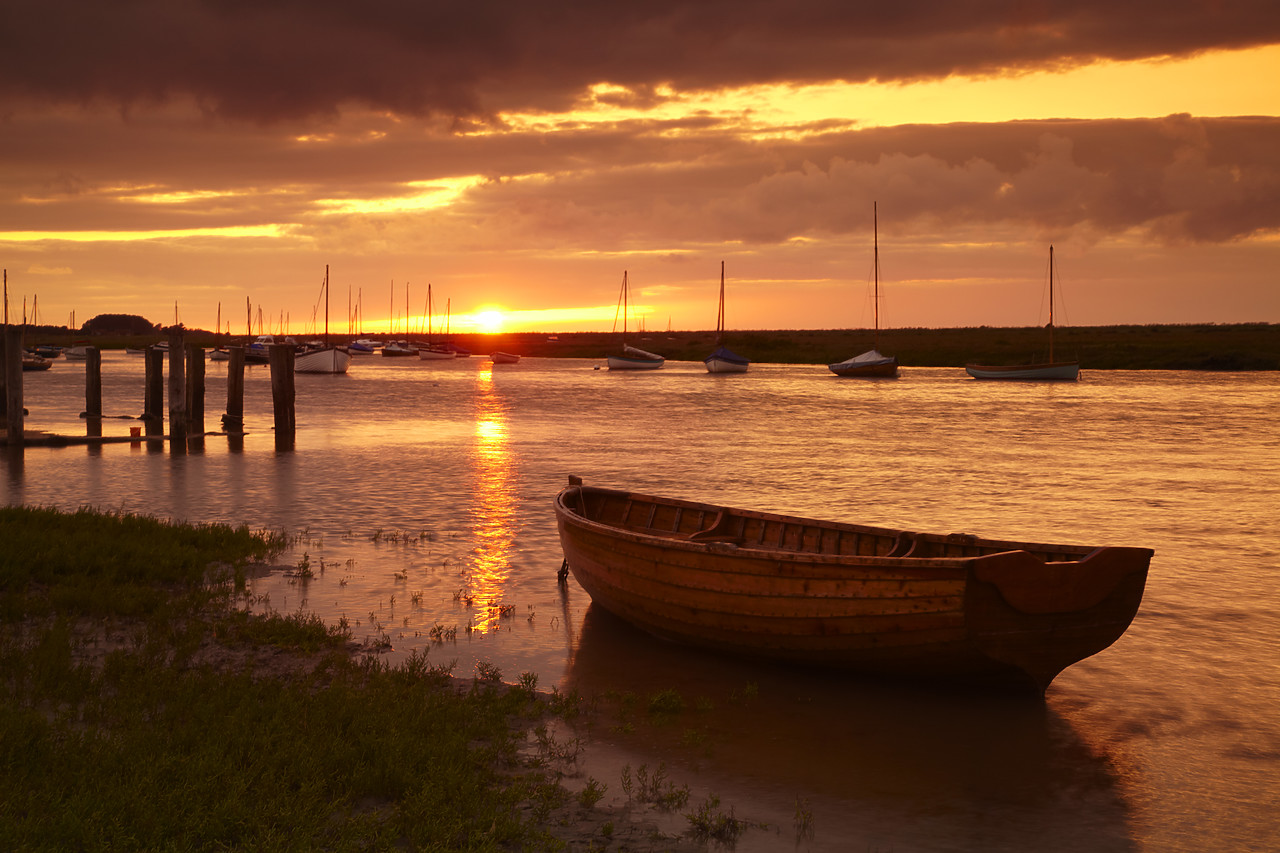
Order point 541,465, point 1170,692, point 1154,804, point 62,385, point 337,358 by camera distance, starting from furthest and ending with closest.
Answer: point 337,358 < point 62,385 < point 541,465 < point 1170,692 < point 1154,804

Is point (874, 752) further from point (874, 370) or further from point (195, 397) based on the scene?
point (874, 370)

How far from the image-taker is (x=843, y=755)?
26.1 feet

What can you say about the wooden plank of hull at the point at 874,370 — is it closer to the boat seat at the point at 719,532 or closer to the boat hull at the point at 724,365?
the boat hull at the point at 724,365

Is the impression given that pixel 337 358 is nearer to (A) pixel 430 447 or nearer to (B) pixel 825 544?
(A) pixel 430 447

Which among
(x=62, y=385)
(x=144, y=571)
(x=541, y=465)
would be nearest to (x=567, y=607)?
(x=144, y=571)

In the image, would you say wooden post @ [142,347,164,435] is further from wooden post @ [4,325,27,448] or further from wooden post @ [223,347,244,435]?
wooden post @ [4,325,27,448]

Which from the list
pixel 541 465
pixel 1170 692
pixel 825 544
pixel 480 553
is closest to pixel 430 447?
pixel 541 465

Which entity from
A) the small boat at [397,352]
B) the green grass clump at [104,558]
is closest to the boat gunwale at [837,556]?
the green grass clump at [104,558]

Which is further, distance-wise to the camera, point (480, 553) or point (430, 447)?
point (430, 447)

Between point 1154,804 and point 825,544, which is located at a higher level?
point 825,544

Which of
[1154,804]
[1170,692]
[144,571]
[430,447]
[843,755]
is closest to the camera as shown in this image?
[1154,804]

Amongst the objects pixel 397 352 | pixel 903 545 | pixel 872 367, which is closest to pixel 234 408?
pixel 903 545

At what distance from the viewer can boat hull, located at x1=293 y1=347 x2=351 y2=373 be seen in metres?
94.4

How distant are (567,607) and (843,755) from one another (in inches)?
199
